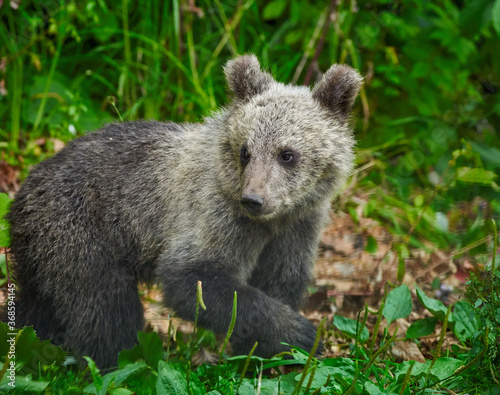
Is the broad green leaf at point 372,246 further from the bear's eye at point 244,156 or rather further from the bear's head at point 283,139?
the bear's eye at point 244,156

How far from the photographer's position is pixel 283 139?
3.15 meters

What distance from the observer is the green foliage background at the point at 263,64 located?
17.6ft

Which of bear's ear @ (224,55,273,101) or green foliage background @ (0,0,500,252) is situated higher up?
green foliage background @ (0,0,500,252)

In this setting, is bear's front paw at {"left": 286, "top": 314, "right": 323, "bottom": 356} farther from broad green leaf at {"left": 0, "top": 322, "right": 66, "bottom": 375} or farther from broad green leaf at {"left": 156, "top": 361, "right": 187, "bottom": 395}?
broad green leaf at {"left": 0, "top": 322, "right": 66, "bottom": 375}

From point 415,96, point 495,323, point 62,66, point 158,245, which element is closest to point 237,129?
point 158,245

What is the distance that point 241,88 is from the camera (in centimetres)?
345

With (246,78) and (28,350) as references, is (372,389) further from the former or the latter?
(246,78)

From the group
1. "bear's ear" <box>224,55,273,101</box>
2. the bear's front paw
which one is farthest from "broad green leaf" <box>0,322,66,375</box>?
"bear's ear" <box>224,55,273,101</box>

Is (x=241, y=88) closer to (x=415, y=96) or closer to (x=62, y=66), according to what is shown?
(x=415, y=96)

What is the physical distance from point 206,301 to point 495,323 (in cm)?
143

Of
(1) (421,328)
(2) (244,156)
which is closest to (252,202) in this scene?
(2) (244,156)

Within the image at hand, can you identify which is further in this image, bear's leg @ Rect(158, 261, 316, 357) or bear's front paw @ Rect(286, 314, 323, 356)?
bear's front paw @ Rect(286, 314, 323, 356)

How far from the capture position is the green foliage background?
5.38 m

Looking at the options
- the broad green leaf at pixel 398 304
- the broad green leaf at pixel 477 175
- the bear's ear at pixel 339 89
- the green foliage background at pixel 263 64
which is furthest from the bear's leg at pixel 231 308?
the green foliage background at pixel 263 64
